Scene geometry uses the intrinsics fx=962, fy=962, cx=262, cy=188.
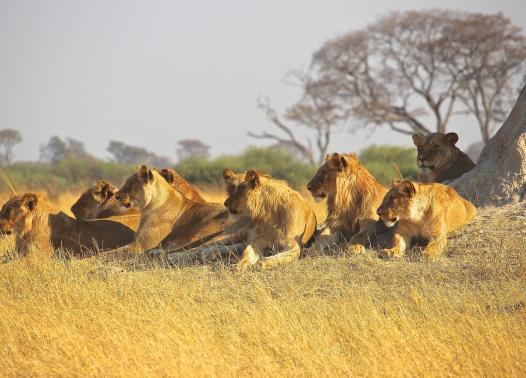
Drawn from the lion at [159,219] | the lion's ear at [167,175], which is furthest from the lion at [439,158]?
the lion's ear at [167,175]

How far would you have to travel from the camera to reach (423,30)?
2827 cm

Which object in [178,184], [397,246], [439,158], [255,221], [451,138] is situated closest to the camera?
[397,246]

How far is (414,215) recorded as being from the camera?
23.6 feet

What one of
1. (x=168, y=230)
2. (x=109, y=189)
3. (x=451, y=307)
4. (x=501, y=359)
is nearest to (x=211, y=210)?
(x=168, y=230)

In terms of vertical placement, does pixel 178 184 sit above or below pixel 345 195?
below

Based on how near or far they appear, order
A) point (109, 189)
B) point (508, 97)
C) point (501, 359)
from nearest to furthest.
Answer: point (501, 359), point (109, 189), point (508, 97)

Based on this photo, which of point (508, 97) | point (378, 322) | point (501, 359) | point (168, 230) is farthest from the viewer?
point (508, 97)

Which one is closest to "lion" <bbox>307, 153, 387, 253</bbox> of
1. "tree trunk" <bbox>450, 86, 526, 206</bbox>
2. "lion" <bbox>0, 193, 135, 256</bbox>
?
"tree trunk" <bbox>450, 86, 526, 206</bbox>

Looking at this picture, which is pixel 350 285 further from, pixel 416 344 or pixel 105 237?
pixel 105 237

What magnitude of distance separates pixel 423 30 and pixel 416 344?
24140 mm

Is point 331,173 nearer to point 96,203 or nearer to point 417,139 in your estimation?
point 417,139

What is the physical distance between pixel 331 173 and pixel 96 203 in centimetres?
247

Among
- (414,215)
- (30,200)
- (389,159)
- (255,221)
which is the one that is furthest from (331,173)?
(389,159)

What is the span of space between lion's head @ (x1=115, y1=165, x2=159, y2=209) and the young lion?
3.02 ft
